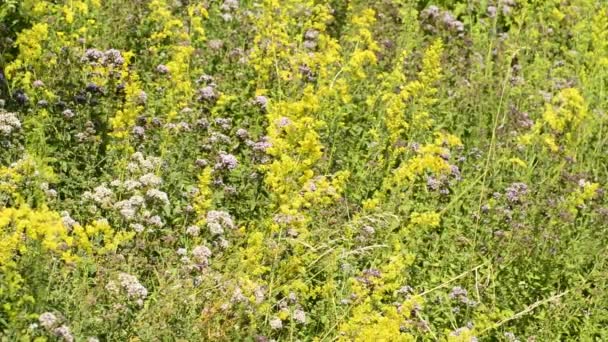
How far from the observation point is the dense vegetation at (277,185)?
407 cm

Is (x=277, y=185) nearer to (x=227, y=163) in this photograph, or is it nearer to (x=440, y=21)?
(x=227, y=163)

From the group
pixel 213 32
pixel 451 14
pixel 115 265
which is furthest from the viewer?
pixel 451 14

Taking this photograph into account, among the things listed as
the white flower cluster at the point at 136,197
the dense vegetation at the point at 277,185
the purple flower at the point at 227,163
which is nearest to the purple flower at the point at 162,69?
the dense vegetation at the point at 277,185

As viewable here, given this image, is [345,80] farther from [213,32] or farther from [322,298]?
[322,298]

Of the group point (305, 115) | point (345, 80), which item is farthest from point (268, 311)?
point (345, 80)

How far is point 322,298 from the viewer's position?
468 cm

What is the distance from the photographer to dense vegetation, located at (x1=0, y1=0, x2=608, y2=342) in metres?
4.07

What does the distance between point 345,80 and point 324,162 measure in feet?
2.62

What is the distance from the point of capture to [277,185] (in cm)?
451

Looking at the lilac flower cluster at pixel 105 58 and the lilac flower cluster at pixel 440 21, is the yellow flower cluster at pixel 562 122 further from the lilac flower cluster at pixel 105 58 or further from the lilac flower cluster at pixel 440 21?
the lilac flower cluster at pixel 105 58

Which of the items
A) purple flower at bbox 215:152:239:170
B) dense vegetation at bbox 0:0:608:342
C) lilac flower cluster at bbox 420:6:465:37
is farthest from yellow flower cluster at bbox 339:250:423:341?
lilac flower cluster at bbox 420:6:465:37

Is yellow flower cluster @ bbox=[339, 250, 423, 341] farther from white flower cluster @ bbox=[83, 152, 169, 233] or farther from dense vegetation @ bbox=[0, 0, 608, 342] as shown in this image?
white flower cluster @ bbox=[83, 152, 169, 233]

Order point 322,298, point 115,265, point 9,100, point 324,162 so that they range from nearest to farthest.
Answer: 1. point 115,265
2. point 322,298
3. point 9,100
4. point 324,162

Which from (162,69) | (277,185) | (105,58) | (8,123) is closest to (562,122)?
(277,185)
